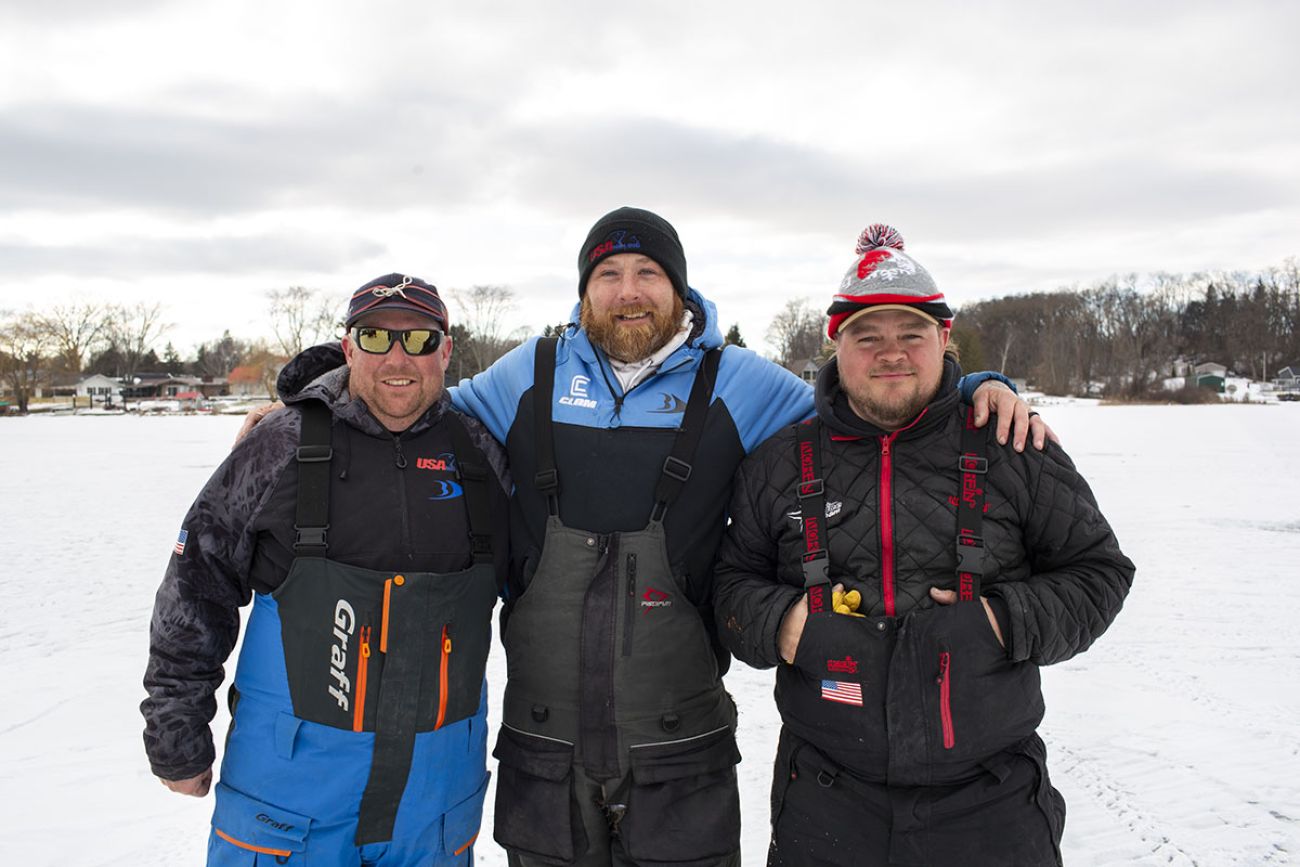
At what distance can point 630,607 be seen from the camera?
8.32ft

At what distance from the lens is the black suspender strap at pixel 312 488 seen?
2.39m

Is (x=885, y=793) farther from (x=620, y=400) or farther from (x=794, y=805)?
(x=620, y=400)

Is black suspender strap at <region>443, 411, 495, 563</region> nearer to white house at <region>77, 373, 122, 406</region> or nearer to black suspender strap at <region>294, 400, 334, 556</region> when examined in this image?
black suspender strap at <region>294, 400, 334, 556</region>

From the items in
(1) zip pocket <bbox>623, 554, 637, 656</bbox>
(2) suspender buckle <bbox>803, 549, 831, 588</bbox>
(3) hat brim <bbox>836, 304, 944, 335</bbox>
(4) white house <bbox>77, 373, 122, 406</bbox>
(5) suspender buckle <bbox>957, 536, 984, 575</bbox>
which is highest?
(3) hat brim <bbox>836, 304, 944, 335</bbox>

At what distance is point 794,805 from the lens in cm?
237

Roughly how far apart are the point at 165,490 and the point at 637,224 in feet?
46.3

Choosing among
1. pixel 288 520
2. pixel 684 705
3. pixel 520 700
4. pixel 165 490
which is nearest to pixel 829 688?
pixel 684 705

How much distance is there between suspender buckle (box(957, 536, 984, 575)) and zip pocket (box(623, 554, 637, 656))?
0.94 m

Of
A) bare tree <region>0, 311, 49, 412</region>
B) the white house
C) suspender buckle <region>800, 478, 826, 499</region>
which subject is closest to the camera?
suspender buckle <region>800, 478, 826, 499</region>

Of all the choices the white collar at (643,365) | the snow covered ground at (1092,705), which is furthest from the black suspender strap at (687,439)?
the snow covered ground at (1092,705)

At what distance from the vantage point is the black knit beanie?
2.94 meters

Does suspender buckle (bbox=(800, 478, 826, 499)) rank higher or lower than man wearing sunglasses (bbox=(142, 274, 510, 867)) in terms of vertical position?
higher

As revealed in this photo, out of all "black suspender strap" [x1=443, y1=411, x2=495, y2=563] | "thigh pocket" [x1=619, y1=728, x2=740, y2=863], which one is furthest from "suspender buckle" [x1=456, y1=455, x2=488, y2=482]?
"thigh pocket" [x1=619, y1=728, x2=740, y2=863]

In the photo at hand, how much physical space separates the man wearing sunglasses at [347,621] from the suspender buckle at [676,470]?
57 cm
